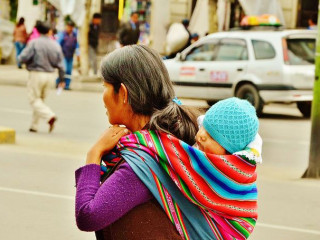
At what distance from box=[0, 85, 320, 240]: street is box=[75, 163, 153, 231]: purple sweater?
152 inches

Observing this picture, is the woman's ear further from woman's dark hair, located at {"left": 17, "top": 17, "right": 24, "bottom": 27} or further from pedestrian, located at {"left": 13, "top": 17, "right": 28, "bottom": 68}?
pedestrian, located at {"left": 13, "top": 17, "right": 28, "bottom": 68}

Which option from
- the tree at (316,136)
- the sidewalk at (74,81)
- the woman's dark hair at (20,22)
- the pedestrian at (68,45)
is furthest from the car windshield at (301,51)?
the woman's dark hair at (20,22)

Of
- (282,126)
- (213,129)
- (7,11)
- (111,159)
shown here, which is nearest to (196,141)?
(213,129)

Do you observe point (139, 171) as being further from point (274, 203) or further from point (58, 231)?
point (274, 203)

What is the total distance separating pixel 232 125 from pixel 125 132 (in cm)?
33

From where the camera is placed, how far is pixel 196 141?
249 cm

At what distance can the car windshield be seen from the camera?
54.6 ft

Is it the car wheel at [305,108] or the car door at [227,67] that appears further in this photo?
the car wheel at [305,108]

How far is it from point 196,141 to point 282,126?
13292 millimetres

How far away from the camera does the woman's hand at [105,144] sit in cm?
252

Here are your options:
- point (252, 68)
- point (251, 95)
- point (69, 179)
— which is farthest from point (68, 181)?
point (252, 68)

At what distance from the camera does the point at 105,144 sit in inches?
99.4

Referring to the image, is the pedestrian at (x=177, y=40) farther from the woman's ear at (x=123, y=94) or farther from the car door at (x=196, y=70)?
the woman's ear at (x=123, y=94)

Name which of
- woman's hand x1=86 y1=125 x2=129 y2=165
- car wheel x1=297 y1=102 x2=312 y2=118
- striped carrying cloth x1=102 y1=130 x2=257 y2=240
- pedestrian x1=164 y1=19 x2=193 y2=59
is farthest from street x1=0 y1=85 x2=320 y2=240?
pedestrian x1=164 y1=19 x2=193 y2=59
